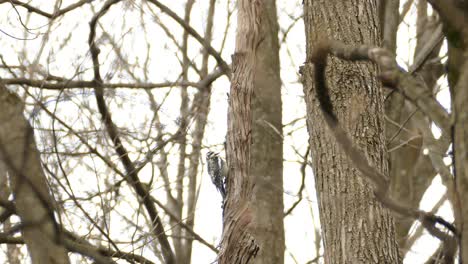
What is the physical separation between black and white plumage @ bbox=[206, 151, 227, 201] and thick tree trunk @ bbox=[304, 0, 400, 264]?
1556mm

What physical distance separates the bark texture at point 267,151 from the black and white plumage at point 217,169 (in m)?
0.45

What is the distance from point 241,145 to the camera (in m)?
4.67

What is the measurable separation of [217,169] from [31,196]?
3.79 metres

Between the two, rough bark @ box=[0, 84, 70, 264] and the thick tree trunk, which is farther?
the thick tree trunk

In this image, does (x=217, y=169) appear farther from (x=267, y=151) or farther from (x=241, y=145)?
(x=241, y=145)

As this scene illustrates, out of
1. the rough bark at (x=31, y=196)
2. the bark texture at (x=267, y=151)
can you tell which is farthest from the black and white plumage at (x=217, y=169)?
the rough bark at (x=31, y=196)

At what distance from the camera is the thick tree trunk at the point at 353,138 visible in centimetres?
352

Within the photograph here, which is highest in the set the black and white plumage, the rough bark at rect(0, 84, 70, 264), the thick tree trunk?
the black and white plumage

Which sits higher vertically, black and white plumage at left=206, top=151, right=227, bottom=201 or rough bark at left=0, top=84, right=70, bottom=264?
black and white plumage at left=206, top=151, right=227, bottom=201

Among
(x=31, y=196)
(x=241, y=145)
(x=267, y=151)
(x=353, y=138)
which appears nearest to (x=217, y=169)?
(x=267, y=151)

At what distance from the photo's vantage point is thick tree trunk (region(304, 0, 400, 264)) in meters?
3.52

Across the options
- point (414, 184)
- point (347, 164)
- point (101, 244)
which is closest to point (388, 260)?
point (347, 164)

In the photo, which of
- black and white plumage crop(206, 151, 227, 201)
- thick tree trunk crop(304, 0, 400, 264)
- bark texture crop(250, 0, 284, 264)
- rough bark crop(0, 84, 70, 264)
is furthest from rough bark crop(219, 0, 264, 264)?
rough bark crop(0, 84, 70, 264)

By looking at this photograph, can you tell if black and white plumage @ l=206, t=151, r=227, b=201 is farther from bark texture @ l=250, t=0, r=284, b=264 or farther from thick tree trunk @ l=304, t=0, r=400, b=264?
thick tree trunk @ l=304, t=0, r=400, b=264
